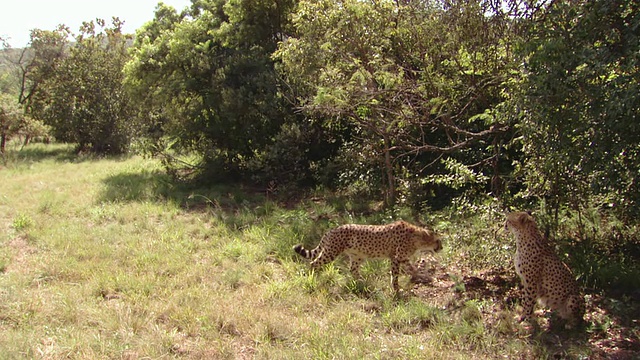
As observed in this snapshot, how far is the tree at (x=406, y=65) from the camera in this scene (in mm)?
6098

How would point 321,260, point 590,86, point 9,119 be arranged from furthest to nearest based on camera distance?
point 9,119, point 321,260, point 590,86

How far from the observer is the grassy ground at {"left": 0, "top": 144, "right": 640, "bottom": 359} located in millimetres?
4461

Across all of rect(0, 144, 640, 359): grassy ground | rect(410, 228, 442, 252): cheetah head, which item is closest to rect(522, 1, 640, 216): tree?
rect(0, 144, 640, 359): grassy ground

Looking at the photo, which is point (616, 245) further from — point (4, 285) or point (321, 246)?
point (4, 285)

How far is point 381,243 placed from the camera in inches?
228

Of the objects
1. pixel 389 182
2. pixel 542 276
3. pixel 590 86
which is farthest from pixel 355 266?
pixel 389 182

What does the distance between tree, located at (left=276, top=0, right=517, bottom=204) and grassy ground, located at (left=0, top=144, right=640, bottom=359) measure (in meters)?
1.48

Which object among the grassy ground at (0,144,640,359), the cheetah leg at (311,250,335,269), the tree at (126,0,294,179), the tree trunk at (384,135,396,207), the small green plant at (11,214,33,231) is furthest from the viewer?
the tree at (126,0,294,179)

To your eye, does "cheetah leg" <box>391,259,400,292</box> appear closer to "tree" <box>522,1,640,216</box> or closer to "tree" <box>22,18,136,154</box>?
Answer: "tree" <box>522,1,640,216</box>

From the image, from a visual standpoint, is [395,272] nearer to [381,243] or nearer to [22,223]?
[381,243]

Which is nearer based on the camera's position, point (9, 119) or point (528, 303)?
point (528, 303)

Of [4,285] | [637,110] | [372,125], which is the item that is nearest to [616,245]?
[637,110]

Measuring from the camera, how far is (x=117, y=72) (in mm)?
19531

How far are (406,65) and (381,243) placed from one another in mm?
3267
